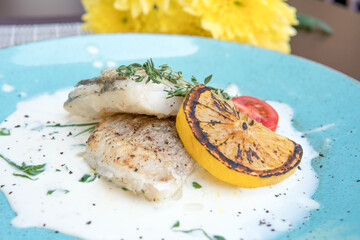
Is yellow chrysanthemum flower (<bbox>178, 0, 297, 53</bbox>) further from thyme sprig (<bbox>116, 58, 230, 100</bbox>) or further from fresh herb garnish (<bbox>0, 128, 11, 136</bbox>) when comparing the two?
fresh herb garnish (<bbox>0, 128, 11, 136</bbox>)

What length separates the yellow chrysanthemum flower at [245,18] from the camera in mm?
2229

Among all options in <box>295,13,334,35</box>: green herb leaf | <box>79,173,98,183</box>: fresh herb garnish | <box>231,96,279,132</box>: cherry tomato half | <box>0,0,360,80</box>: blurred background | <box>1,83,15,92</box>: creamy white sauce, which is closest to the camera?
<box>79,173,98,183</box>: fresh herb garnish

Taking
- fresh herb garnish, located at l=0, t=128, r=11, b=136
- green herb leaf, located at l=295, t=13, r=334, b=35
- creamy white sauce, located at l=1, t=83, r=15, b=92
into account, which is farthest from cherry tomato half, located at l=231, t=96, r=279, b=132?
green herb leaf, located at l=295, t=13, r=334, b=35

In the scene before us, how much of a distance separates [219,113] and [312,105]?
0.80 m

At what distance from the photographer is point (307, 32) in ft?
10.00

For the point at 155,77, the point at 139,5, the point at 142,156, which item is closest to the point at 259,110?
the point at 155,77

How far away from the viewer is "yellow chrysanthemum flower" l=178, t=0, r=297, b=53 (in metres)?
2.23

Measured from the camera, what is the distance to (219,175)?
4.48 feet

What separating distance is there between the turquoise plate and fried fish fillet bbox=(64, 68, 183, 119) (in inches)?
20.9

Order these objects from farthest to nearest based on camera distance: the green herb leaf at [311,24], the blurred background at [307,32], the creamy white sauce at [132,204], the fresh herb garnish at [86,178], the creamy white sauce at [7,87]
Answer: the green herb leaf at [311,24] < the blurred background at [307,32] < the creamy white sauce at [7,87] < the fresh herb garnish at [86,178] < the creamy white sauce at [132,204]

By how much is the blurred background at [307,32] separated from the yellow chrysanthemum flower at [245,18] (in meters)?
0.48

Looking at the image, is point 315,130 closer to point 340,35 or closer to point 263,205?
point 263,205

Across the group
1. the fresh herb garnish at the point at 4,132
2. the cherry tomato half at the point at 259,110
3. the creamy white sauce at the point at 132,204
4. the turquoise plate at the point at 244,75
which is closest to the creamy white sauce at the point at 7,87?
the turquoise plate at the point at 244,75

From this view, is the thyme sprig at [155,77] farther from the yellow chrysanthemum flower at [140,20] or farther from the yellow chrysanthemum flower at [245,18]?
the yellow chrysanthemum flower at [140,20]
